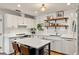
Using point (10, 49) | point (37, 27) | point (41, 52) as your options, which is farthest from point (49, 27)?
point (10, 49)

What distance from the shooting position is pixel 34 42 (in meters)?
1.73

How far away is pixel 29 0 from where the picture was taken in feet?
4.66

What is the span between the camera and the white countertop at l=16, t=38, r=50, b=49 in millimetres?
1737

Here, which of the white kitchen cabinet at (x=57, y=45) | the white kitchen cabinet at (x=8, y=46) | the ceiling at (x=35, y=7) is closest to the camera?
the ceiling at (x=35, y=7)

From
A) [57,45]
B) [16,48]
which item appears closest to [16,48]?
[16,48]

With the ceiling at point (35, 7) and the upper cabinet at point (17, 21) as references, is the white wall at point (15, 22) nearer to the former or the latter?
the upper cabinet at point (17, 21)

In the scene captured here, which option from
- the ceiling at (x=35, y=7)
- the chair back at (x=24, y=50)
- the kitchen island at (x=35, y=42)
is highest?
the ceiling at (x=35, y=7)

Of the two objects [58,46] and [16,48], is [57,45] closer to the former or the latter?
[58,46]

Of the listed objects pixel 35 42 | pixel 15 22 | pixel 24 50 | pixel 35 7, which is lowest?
pixel 24 50

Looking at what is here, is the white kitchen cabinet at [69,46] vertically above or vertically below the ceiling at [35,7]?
below

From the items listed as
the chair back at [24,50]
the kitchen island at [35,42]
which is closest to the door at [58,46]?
the kitchen island at [35,42]

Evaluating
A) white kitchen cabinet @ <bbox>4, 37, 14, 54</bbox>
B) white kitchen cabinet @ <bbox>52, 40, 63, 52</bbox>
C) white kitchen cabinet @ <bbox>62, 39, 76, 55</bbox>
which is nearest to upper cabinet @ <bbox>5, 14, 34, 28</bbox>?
white kitchen cabinet @ <bbox>4, 37, 14, 54</bbox>

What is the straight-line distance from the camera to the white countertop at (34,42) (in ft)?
5.70

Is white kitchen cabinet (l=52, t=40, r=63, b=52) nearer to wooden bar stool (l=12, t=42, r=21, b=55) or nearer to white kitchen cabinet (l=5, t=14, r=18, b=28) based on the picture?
wooden bar stool (l=12, t=42, r=21, b=55)
